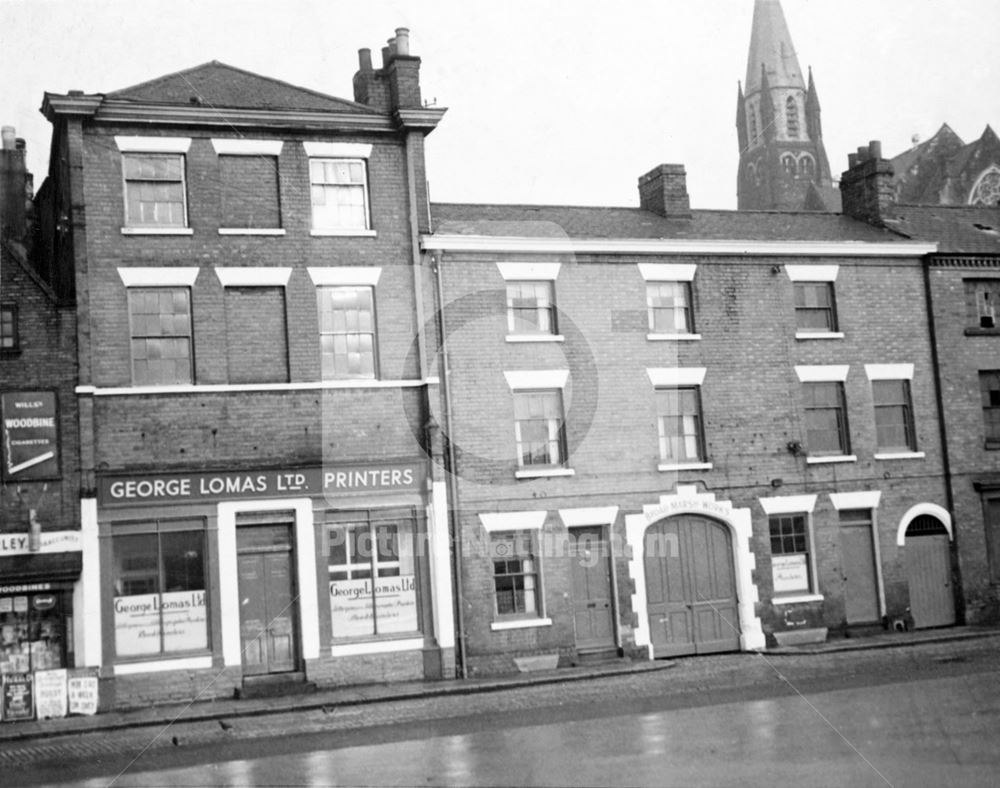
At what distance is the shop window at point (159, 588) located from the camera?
66.8 ft

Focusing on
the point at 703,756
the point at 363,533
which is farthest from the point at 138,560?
the point at 703,756

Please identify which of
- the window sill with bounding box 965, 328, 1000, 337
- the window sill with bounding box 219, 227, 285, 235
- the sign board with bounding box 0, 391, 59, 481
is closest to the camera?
the sign board with bounding box 0, 391, 59, 481

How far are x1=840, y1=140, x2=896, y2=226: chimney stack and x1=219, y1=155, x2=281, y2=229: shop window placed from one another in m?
14.8

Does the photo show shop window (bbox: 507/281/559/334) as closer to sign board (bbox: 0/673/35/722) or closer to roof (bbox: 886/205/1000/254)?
roof (bbox: 886/205/1000/254)

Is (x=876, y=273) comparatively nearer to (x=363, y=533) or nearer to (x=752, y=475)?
(x=752, y=475)

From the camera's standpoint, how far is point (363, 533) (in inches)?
861

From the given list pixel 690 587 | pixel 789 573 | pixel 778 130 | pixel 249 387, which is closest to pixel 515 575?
pixel 690 587

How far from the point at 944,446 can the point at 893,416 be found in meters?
1.36

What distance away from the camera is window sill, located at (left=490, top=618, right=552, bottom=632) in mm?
22250

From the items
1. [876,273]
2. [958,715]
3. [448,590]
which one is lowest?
[958,715]

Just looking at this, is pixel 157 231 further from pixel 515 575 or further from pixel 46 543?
pixel 515 575

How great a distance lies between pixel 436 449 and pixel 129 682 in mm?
7025

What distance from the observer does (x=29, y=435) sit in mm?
20047

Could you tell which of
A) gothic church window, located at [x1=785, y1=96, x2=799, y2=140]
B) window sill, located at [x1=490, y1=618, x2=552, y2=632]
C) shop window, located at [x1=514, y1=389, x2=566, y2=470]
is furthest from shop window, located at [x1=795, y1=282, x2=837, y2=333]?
gothic church window, located at [x1=785, y1=96, x2=799, y2=140]
